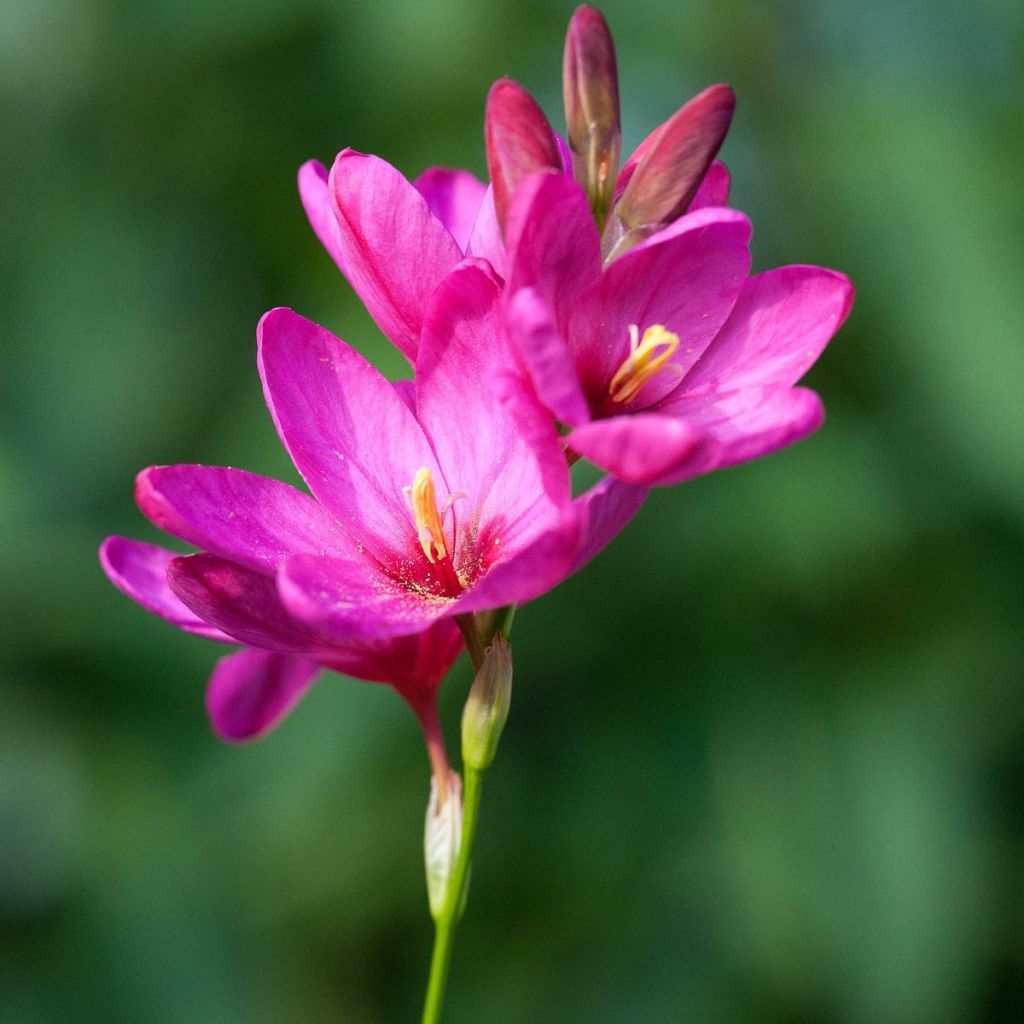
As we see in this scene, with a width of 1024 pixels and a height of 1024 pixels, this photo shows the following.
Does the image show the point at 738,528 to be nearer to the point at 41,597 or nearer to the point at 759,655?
the point at 759,655

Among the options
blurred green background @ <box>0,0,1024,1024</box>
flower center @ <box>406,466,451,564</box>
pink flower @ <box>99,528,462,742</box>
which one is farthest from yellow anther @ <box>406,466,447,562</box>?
blurred green background @ <box>0,0,1024,1024</box>

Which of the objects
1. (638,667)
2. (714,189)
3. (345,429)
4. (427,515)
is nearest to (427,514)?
(427,515)

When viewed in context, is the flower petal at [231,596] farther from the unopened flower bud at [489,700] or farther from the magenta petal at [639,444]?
the magenta petal at [639,444]

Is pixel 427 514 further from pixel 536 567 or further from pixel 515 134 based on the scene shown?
pixel 515 134

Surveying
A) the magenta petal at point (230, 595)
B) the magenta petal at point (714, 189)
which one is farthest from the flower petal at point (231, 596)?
the magenta petal at point (714, 189)

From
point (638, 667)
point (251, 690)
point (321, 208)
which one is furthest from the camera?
point (638, 667)

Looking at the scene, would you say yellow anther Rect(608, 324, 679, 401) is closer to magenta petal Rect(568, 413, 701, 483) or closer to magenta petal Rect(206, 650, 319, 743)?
magenta petal Rect(568, 413, 701, 483)
